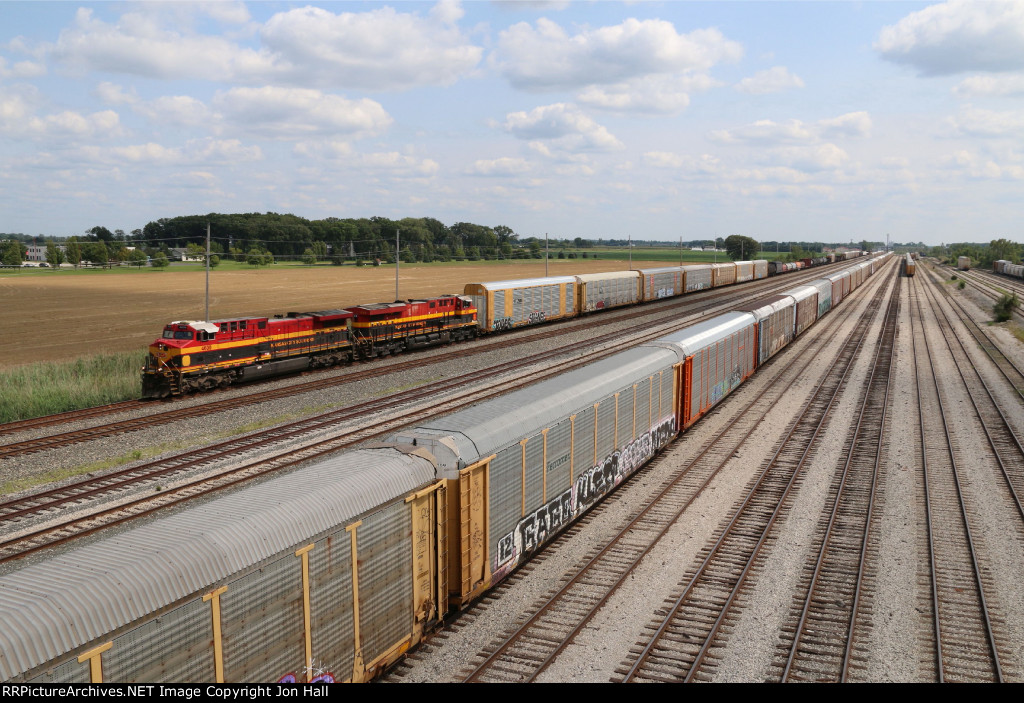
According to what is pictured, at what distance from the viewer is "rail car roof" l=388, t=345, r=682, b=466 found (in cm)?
1202

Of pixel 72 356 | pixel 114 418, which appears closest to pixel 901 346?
pixel 114 418

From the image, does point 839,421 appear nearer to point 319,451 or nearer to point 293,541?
point 319,451

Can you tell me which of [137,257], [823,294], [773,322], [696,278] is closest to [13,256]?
[137,257]

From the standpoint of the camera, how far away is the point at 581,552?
15.8m

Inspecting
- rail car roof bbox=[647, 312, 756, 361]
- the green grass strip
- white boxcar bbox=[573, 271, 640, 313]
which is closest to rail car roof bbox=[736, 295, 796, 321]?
rail car roof bbox=[647, 312, 756, 361]

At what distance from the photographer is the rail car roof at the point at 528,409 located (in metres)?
12.0

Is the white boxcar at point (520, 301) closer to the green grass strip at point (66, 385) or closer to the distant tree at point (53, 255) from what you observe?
the green grass strip at point (66, 385)

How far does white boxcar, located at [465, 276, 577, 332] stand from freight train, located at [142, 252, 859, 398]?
74mm

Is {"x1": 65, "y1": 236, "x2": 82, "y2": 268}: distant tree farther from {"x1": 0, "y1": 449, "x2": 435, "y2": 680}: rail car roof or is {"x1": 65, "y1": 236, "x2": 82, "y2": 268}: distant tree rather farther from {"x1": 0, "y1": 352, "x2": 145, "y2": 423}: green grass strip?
{"x1": 0, "y1": 449, "x2": 435, "y2": 680}: rail car roof

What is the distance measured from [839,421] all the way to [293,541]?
25.3 m

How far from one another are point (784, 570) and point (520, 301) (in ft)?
129

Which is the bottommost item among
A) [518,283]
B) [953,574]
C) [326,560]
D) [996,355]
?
[953,574]

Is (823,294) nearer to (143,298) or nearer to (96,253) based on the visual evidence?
(143,298)

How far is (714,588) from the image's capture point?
14.3 meters
